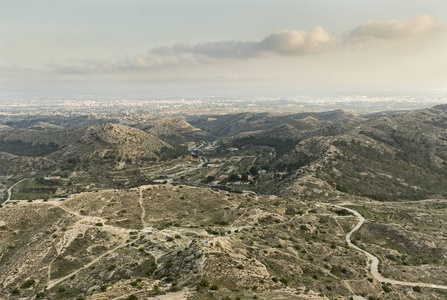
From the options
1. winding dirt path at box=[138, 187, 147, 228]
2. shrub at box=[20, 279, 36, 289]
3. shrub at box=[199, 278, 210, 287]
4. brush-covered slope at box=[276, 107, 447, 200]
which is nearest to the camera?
shrub at box=[199, 278, 210, 287]

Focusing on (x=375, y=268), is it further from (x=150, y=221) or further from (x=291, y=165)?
(x=291, y=165)

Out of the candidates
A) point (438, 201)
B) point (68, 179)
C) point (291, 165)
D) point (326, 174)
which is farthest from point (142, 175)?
point (438, 201)

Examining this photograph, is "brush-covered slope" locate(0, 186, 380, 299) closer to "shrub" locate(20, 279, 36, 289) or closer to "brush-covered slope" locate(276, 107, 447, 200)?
"shrub" locate(20, 279, 36, 289)

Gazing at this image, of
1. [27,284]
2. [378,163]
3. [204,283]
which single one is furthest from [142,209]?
[378,163]

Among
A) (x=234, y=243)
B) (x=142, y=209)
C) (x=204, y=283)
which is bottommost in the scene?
(x=142, y=209)

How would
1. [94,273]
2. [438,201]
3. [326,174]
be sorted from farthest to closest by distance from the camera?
[326,174] → [438,201] → [94,273]

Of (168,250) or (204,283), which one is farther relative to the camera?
(168,250)

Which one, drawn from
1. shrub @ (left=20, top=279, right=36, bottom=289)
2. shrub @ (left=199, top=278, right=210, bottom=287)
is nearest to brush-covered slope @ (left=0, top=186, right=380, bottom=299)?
shrub @ (left=20, top=279, right=36, bottom=289)

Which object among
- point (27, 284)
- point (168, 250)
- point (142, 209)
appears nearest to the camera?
point (27, 284)

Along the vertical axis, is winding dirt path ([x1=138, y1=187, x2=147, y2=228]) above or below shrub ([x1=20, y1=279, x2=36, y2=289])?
below

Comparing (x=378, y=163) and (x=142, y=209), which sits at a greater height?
(x=142, y=209)

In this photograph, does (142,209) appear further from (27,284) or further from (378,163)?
(378,163)
